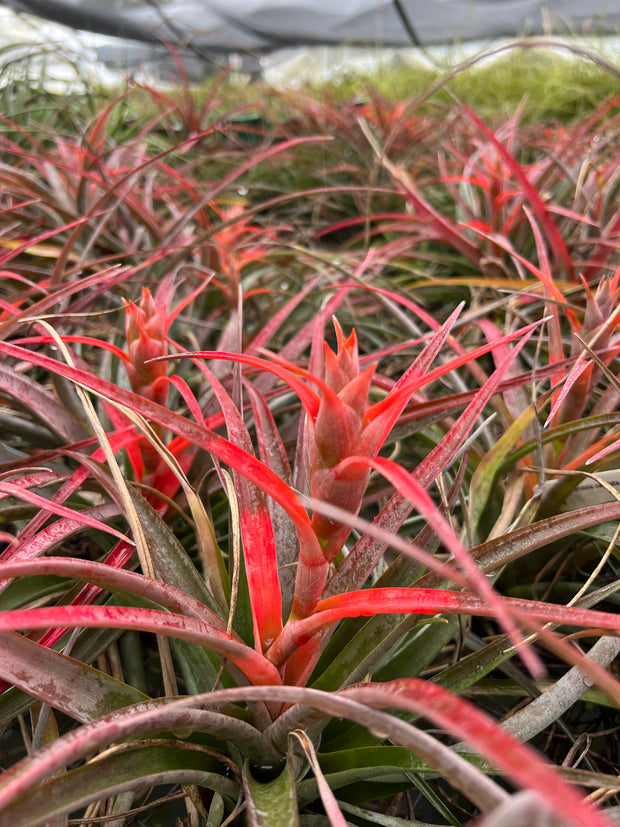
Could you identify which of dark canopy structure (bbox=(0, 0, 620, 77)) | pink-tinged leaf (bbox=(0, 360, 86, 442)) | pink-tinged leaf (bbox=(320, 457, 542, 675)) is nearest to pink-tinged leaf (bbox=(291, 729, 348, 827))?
pink-tinged leaf (bbox=(320, 457, 542, 675))

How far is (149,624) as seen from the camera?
0.98 ft

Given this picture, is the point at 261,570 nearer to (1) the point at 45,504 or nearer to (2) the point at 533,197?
(1) the point at 45,504

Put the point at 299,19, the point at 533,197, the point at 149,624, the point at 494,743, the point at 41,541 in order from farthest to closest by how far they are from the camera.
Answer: the point at 299,19, the point at 533,197, the point at 41,541, the point at 149,624, the point at 494,743

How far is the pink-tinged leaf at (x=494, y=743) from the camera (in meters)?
0.16

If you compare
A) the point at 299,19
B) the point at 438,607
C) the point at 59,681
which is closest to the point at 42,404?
the point at 59,681

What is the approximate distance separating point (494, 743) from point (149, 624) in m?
0.17

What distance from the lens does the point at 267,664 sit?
1.17 ft

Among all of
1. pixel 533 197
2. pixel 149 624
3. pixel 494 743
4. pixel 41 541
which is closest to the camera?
pixel 494 743

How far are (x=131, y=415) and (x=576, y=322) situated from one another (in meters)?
0.46

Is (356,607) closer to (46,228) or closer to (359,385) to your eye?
(359,385)


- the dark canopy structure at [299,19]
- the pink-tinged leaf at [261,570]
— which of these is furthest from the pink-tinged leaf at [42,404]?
the dark canopy structure at [299,19]

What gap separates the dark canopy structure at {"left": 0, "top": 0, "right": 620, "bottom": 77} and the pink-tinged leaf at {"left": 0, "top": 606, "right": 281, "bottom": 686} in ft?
16.2

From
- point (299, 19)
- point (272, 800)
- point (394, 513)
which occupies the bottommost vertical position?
point (272, 800)

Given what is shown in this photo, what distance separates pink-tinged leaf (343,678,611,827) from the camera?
0.16 meters
